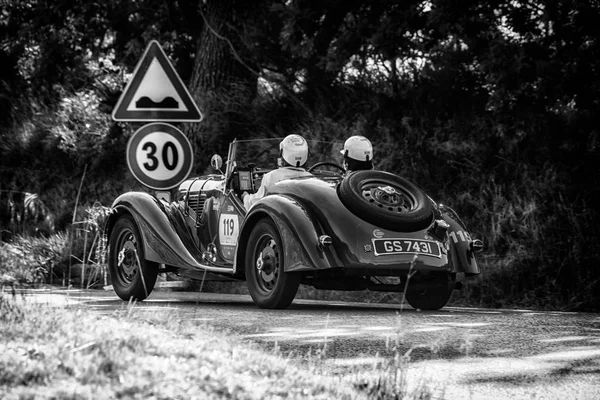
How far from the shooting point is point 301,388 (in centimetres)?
462

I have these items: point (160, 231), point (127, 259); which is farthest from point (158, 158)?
point (127, 259)

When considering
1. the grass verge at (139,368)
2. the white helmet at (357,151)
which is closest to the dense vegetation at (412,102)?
the white helmet at (357,151)

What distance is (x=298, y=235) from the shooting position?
9.08m

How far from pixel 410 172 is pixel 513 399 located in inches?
332

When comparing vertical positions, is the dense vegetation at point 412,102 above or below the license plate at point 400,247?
above

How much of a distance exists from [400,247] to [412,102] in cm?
499

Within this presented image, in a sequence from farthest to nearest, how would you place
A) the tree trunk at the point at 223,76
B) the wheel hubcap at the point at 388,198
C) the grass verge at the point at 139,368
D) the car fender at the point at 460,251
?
1. the tree trunk at the point at 223,76
2. the car fender at the point at 460,251
3. the wheel hubcap at the point at 388,198
4. the grass verge at the point at 139,368

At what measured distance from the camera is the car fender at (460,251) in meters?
9.77

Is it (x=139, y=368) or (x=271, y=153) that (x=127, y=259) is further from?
(x=139, y=368)

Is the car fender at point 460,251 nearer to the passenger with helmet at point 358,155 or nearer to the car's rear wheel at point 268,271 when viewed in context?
the passenger with helmet at point 358,155

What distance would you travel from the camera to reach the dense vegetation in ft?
38.3

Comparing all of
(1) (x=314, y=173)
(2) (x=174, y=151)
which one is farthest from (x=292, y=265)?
(2) (x=174, y=151)

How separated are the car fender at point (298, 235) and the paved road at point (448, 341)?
Result: 42 centimetres

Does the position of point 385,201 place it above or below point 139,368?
above
